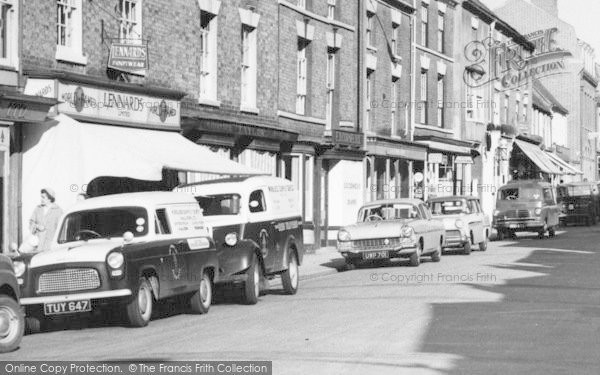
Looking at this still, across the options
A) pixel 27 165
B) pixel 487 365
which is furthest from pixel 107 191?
pixel 487 365

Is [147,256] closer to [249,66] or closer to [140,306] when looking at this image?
[140,306]

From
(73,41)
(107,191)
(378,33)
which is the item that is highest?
(378,33)

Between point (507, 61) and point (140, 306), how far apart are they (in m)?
50.6

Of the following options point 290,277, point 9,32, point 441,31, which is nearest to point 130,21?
point 9,32

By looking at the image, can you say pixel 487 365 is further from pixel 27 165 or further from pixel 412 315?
pixel 27 165

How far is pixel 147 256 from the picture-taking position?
14.8m

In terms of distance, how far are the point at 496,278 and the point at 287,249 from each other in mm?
5033

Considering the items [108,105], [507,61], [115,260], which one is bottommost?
[115,260]

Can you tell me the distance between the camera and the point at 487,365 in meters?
10.7

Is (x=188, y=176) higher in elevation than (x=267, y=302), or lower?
higher

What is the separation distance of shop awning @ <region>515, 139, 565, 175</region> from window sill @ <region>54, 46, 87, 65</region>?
42.7 m

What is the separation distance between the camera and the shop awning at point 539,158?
6112 cm

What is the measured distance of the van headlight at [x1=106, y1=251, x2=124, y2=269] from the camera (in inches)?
557

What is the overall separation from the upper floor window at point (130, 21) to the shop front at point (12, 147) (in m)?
4.13
